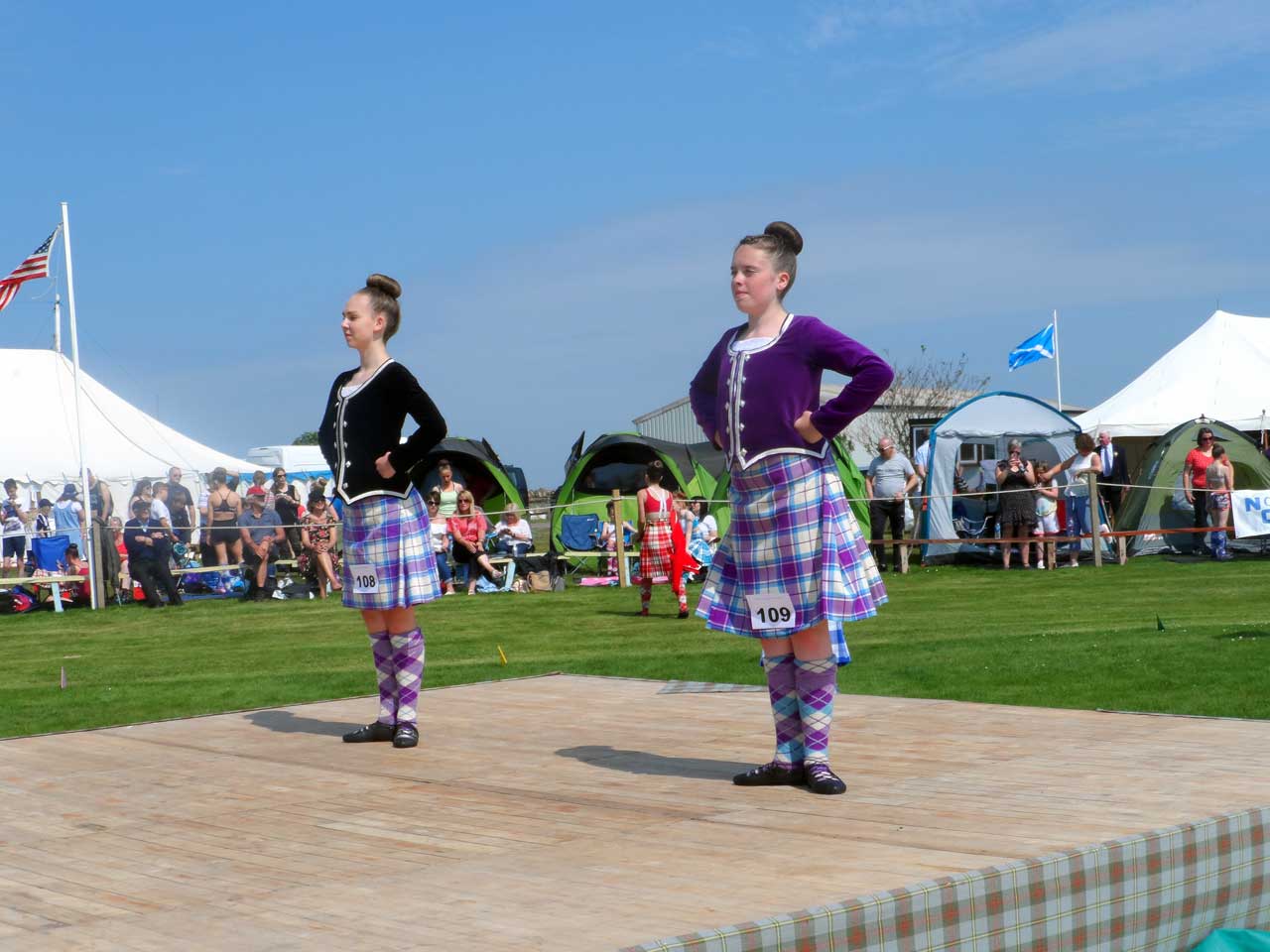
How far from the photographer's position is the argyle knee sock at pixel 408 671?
18.7 feet

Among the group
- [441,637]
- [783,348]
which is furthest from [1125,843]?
[441,637]

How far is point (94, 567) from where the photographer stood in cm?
1773

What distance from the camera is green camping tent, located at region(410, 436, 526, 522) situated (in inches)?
878

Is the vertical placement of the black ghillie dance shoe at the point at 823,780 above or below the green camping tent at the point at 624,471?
below

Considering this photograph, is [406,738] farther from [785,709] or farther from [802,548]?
[802,548]

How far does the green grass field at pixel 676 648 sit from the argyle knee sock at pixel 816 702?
2.34 metres

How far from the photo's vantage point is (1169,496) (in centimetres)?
1927

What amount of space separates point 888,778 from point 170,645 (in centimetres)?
923

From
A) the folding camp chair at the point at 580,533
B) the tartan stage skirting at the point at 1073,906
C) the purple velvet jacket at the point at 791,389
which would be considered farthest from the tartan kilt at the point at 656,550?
the tartan stage skirting at the point at 1073,906

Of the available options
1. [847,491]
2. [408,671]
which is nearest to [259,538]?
[847,491]

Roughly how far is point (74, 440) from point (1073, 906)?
901 inches

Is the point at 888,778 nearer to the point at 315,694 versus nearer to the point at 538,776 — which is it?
the point at 538,776

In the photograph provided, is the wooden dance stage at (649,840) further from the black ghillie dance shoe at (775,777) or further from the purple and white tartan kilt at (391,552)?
the purple and white tartan kilt at (391,552)

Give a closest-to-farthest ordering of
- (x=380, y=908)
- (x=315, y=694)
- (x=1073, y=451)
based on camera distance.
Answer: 1. (x=380, y=908)
2. (x=315, y=694)
3. (x=1073, y=451)
